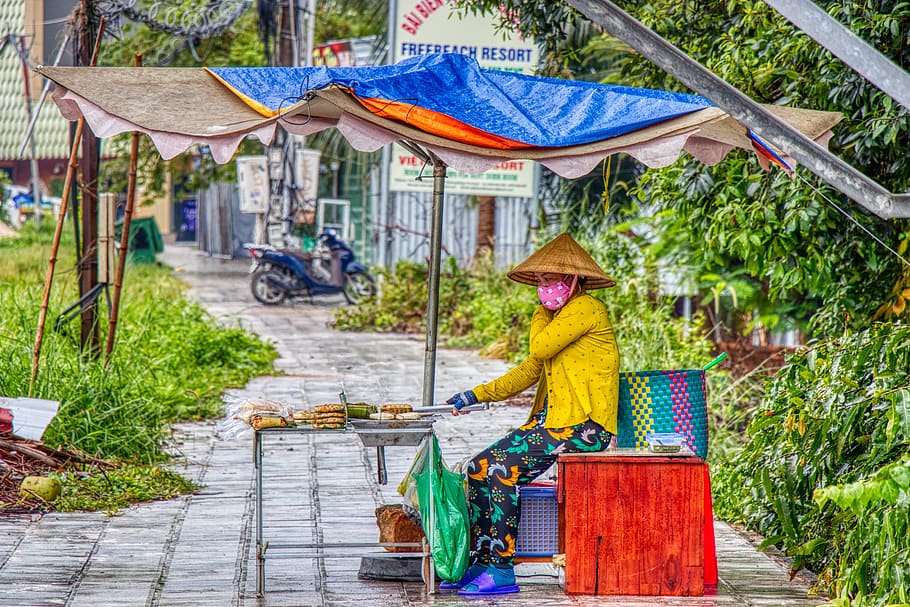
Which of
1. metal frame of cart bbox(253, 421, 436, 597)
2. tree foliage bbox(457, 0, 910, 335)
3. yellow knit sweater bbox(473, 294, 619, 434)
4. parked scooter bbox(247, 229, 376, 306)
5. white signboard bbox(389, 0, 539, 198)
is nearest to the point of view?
metal frame of cart bbox(253, 421, 436, 597)

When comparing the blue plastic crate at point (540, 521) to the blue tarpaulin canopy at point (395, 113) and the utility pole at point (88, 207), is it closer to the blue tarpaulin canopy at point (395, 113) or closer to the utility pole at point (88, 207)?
the blue tarpaulin canopy at point (395, 113)

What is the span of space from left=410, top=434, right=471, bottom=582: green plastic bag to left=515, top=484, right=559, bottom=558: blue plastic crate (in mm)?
346

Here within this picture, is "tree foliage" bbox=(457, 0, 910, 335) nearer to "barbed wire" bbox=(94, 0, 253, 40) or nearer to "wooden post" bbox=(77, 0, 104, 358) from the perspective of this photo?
"wooden post" bbox=(77, 0, 104, 358)

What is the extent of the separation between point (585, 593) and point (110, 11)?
5496mm

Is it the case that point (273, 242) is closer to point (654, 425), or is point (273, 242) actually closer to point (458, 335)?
point (458, 335)

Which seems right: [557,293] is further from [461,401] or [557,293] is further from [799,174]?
[799,174]

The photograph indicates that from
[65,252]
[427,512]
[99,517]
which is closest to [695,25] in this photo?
[427,512]

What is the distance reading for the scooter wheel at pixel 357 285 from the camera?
19.1 m

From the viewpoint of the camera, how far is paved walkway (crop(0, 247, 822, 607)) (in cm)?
537

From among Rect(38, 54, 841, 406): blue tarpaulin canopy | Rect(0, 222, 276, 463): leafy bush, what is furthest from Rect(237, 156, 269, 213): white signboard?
Rect(38, 54, 841, 406): blue tarpaulin canopy

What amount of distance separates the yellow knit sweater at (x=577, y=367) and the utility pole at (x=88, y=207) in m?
4.15

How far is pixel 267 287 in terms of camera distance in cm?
1906

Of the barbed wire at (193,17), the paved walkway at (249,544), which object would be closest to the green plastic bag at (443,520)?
the paved walkway at (249,544)

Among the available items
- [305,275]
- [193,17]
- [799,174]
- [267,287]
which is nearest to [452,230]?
[305,275]
